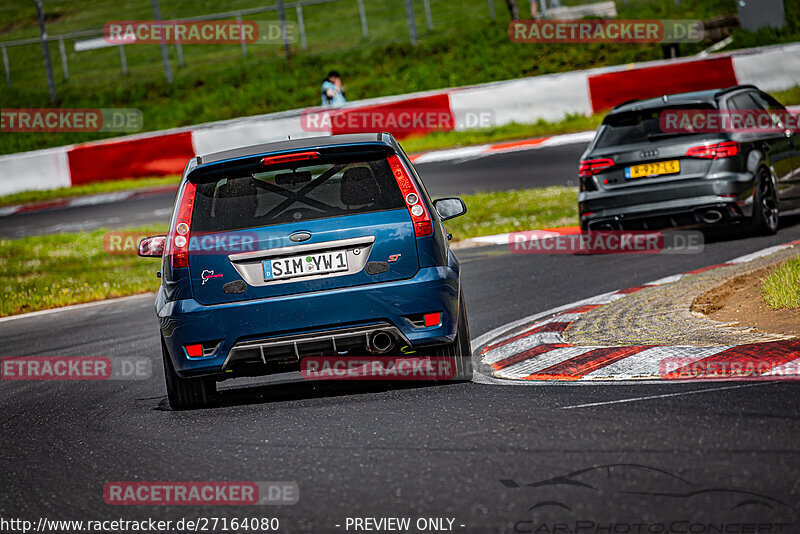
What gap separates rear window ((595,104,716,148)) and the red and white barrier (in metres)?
11.0

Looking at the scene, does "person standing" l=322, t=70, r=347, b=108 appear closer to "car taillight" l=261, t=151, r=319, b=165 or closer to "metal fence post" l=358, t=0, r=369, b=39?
"metal fence post" l=358, t=0, r=369, b=39

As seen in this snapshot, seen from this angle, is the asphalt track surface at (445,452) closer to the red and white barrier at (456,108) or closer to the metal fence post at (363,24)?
the red and white barrier at (456,108)

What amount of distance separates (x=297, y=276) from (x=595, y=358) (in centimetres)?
191

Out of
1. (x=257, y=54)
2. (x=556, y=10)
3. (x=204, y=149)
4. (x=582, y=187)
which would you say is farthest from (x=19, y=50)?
(x=582, y=187)

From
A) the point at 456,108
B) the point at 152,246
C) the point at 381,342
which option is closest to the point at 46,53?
the point at 456,108

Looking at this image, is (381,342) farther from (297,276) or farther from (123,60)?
(123,60)

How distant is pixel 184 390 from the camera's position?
7.30 m

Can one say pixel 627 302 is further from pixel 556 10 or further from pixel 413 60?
pixel 413 60

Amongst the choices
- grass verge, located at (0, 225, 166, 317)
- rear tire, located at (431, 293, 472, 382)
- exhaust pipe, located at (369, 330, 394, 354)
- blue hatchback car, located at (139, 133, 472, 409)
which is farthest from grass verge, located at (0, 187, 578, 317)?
exhaust pipe, located at (369, 330, 394, 354)

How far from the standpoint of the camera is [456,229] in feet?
56.9

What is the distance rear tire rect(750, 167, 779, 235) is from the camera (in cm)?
1280

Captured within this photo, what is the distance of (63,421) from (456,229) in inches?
407

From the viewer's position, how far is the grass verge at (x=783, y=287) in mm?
8180

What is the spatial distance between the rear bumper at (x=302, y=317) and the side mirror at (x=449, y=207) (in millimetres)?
953
